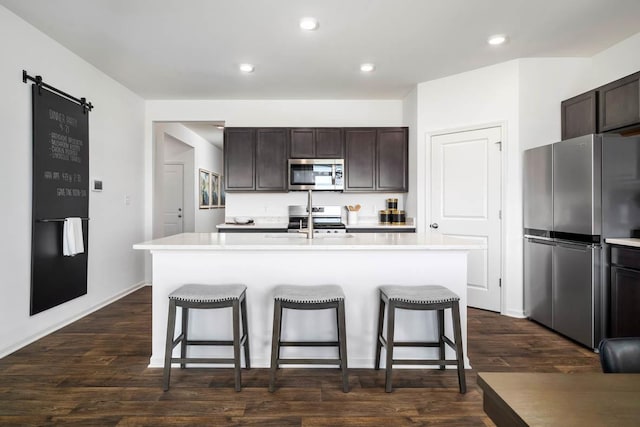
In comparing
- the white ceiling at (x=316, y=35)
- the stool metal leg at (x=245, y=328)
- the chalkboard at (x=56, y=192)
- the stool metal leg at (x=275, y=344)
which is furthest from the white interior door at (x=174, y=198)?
the stool metal leg at (x=275, y=344)

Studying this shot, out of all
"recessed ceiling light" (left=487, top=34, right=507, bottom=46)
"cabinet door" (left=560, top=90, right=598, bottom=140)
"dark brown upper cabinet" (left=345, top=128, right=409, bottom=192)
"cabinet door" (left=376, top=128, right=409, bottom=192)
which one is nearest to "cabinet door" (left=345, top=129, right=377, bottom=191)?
"dark brown upper cabinet" (left=345, top=128, right=409, bottom=192)

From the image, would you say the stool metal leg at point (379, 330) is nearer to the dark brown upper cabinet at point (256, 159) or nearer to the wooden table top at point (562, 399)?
the wooden table top at point (562, 399)

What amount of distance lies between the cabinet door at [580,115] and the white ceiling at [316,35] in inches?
19.5

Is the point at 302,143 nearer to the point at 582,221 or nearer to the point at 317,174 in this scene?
the point at 317,174

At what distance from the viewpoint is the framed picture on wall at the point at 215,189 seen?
837cm

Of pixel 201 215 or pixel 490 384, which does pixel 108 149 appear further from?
pixel 490 384

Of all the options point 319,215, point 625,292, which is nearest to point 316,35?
point 319,215

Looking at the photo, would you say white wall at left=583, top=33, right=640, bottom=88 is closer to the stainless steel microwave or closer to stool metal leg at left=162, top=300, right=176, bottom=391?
the stainless steel microwave

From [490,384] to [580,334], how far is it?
2.72 metres

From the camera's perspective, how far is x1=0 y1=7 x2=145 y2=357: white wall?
2789 mm

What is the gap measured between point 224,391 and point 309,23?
2758 mm

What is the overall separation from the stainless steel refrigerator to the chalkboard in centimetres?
441

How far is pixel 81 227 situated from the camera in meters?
3.52

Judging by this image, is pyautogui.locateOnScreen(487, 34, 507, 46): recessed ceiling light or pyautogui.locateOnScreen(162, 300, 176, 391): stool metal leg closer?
pyautogui.locateOnScreen(162, 300, 176, 391): stool metal leg
